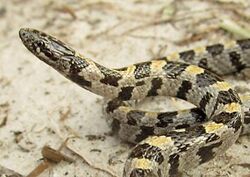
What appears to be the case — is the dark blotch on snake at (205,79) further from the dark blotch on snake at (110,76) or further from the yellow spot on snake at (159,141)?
the yellow spot on snake at (159,141)

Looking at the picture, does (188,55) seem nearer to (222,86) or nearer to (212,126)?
(222,86)

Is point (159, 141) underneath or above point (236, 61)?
underneath

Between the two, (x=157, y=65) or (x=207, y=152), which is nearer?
(x=207, y=152)

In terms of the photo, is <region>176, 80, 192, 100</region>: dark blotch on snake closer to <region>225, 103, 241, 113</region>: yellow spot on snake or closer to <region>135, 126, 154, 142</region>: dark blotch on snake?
<region>135, 126, 154, 142</region>: dark blotch on snake

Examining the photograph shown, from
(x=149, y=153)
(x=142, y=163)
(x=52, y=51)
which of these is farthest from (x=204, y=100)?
(x=52, y=51)

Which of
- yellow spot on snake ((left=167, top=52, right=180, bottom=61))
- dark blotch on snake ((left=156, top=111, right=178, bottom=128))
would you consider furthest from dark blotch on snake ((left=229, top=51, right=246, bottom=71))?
dark blotch on snake ((left=156, top=111, right=178, bottom=128))

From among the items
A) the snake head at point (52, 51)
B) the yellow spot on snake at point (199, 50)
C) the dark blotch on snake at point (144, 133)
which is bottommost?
the dark blotch on snake at point (144, 133)

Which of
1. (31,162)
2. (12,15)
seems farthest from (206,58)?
(12,15)

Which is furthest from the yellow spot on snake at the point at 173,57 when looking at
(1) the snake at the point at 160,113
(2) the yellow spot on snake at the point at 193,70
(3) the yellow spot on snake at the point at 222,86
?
(3) the yellow spot on snake at the point at 222,86
